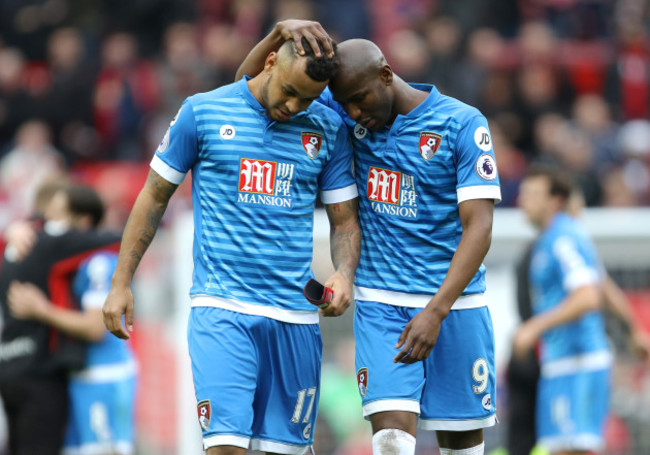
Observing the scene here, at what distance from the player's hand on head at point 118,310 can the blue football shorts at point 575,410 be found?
412 cm

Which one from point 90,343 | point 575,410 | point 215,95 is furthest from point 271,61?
point 575,410

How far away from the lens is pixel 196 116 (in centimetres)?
496

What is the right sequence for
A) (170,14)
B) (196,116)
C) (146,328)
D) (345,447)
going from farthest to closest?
1. (170,14)
2. (146,328)
3. (345,447)
4. (196,116)

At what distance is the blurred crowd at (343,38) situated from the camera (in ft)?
42.7

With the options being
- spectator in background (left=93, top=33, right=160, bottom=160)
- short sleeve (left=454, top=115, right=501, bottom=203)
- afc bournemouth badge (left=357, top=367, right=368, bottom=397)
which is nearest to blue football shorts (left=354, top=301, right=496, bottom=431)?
afc bournemouth badge (left=357, top=367, right=368, bottom=397)

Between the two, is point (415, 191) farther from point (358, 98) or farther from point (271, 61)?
point (271, 61)

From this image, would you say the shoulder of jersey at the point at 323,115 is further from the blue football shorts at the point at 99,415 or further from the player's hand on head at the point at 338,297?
the blue football shorts at the point at 99,415

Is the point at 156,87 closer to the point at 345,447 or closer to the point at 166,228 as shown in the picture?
the point at 166,228

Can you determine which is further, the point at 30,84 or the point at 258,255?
the point at 30,84

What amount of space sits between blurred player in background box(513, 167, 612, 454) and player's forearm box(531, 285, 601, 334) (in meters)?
0.01

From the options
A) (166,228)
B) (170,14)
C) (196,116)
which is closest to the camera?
(196,116)

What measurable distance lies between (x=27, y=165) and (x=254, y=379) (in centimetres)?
810

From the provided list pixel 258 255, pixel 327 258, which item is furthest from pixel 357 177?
pixel 327 258

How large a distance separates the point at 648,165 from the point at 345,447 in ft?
21.2
